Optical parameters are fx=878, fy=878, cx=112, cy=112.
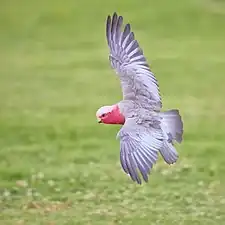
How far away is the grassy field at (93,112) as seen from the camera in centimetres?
788

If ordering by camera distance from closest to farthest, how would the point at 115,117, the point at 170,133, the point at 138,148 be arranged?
the point at 138,148
the point at 115,117
the point at 170,133

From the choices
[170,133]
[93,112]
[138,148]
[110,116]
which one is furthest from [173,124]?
[93,112]

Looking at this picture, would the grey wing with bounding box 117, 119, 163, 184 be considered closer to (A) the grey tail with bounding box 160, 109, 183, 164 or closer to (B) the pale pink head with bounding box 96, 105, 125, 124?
(B) the pale pink head with bounding box 96, 105, 125, 124

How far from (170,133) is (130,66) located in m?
0.55

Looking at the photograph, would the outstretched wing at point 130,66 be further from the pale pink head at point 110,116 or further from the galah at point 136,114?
the pale pink head at point 110,116

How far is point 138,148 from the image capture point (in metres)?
5.43

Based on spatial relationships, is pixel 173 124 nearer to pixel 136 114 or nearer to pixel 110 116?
pixel 136 114

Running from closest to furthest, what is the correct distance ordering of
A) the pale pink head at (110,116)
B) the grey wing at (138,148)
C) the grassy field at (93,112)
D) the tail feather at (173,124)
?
1. the grey wing at (138,148)
2. the pale pink head at (110,116)
3. the tail feather at (173,124)
4. the grassy field at (93,112)

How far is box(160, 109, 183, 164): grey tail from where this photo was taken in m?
6.03

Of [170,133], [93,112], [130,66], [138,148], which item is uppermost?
[93,112]

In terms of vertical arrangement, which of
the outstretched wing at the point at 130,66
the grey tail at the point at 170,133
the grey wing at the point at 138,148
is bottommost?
the grey wing at the point at 138,148

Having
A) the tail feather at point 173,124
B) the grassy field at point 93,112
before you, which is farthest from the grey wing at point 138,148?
the grassy field at point 93,112

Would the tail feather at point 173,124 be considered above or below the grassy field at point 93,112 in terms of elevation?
below

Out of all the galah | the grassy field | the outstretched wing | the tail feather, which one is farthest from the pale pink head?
the grassy field
